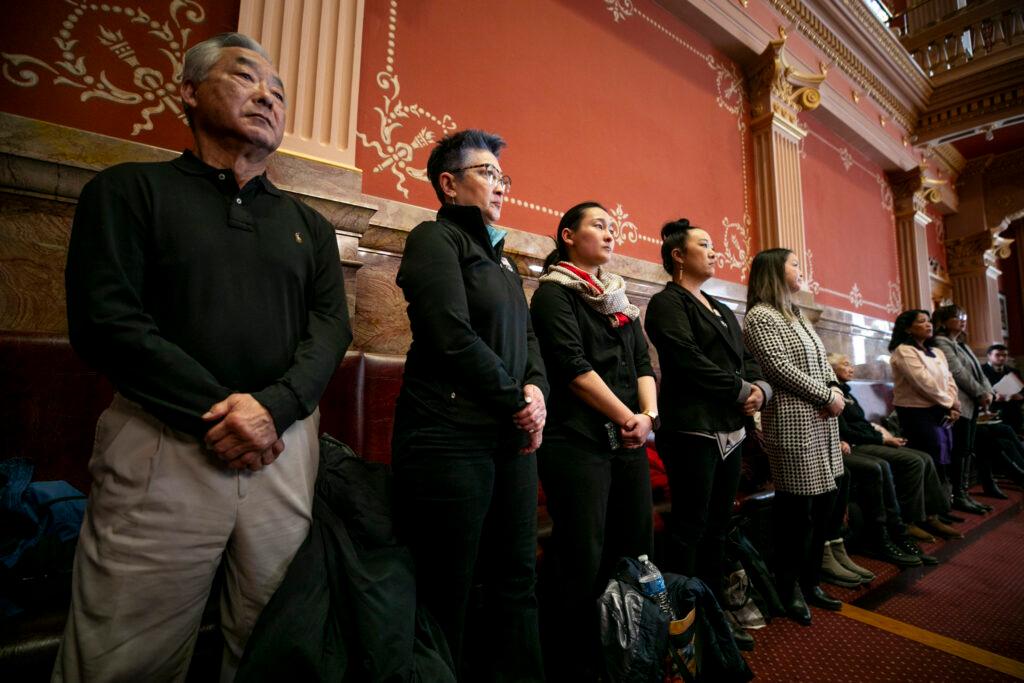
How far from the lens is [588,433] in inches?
58.3

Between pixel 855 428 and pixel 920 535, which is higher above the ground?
pixel 855 428

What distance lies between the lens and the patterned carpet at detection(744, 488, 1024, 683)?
161 centimetres

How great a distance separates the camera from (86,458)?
4.71 ft

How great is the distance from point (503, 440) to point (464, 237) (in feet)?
1.86

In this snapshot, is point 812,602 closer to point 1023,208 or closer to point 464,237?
point 464,237

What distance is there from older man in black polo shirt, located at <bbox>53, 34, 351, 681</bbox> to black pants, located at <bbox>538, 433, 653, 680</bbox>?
0.73m

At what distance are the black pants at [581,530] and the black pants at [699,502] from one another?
0.84 ft

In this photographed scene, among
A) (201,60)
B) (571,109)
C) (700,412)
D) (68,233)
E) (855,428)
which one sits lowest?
(855,428)

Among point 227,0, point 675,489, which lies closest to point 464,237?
point 675,489

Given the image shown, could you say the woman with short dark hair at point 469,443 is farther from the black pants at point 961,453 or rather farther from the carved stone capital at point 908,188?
the carved stone capital at point 908,188

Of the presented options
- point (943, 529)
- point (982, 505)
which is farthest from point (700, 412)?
point (982, 505)

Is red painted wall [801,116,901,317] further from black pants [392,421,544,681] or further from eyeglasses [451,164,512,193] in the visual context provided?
black pants [392,421,544,681]

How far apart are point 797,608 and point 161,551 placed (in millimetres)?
2247

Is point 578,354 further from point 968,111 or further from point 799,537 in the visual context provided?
point 968,111
